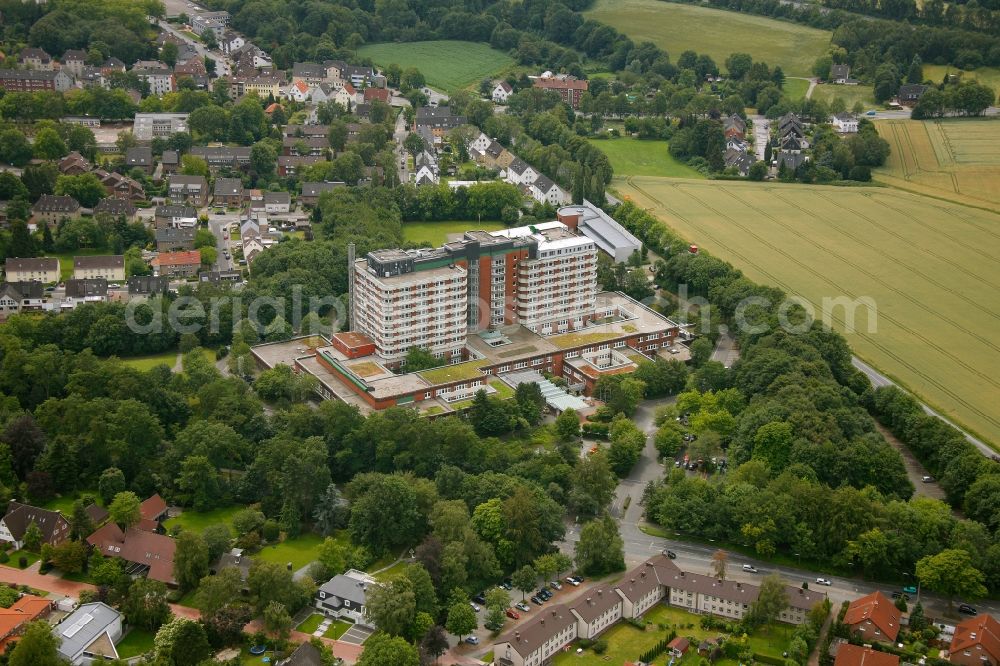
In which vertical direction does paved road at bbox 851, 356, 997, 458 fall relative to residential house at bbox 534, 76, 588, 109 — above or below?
below

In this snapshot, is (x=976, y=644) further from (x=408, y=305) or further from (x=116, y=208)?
(x=116, y=208)

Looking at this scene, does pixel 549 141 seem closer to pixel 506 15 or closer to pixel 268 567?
pixel 506 15

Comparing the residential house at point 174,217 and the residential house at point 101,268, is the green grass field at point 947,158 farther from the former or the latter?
the residential house at point 101,268

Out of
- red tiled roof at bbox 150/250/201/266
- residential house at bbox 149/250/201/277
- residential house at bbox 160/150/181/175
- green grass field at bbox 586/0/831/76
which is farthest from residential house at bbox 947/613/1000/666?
green grass field at bbox 586/0/831/76

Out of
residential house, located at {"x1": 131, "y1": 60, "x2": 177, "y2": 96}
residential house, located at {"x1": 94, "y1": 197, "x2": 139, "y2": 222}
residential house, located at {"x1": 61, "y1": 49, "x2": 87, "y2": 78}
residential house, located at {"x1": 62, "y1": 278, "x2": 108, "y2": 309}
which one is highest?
residential house, located at {"x1": 61, "y1": 49, "x2": 87, "y2": 78}

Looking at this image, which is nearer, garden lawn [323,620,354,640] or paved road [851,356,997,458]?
garden lawn [323,620,354,640]

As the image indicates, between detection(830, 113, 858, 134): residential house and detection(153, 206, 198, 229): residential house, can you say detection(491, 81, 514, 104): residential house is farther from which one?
detection(153, 206, 198, 229): residential house

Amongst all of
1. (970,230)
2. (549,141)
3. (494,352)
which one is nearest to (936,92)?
(970,230)
